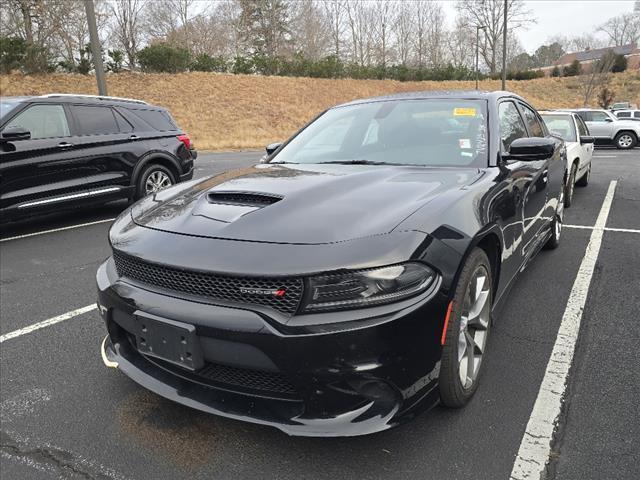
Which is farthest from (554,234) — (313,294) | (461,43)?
(461,43)

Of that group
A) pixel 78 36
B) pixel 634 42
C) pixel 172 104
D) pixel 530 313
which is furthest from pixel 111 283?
pixel 634 42

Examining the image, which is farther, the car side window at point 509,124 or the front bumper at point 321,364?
the car side window at point 509,124

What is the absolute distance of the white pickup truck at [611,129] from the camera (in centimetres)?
1886

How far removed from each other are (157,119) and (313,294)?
271 inches

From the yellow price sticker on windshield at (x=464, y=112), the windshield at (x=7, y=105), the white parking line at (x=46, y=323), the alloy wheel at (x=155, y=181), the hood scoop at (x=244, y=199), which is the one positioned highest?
the windshield at (x=7, y=105)

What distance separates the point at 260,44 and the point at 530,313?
2056 inches

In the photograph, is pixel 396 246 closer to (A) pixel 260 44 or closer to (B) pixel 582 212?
(B) pixel 582 212

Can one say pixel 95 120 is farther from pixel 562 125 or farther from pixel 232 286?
pixel 562 125

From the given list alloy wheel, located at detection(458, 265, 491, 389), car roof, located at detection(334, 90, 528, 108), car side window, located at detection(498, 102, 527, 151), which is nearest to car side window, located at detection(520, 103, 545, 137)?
car side window, located at detection(498, 102, 527, 151)

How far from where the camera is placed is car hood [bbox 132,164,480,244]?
6.77 feet

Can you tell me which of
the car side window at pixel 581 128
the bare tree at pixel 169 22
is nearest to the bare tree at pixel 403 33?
the bare tree at pixel 169 22

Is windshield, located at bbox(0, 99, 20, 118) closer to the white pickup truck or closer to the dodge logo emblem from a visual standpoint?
Result: the dodge logo emblem

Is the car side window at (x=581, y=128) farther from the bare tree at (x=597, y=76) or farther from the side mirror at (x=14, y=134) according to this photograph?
the bare tree at (x=597, y=76)

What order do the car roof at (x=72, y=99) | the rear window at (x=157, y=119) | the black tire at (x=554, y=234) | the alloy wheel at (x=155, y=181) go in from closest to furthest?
the black tire at (x=554, y=234)
the car roof at (x=72, y=99)
the alloy wheel at (x=155, y=181)
the rear window at (x=157, y=119)
